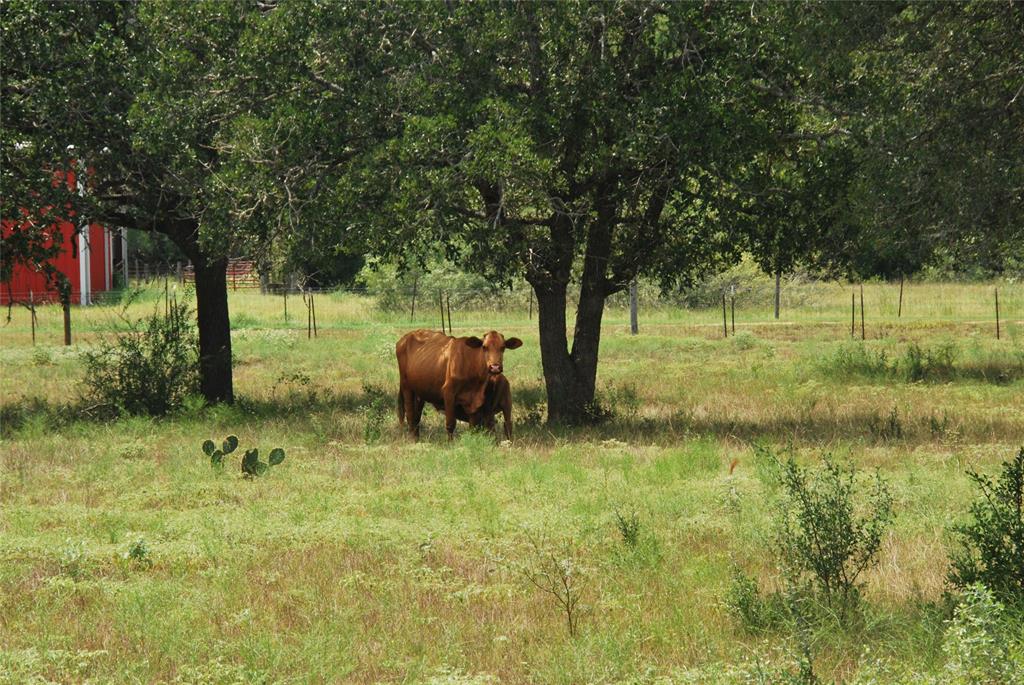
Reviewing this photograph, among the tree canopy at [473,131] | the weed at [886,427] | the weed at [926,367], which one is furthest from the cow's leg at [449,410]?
the weed at [926,367]

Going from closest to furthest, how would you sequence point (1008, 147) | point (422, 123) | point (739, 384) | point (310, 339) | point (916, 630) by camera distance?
point (916, 630), point (1008, 147), point (422, 123), point (739, 384), point (310, 339)

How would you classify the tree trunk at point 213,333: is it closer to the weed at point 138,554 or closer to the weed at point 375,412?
the weed at point 375,412

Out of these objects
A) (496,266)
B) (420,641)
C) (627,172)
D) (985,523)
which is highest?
(627,172)

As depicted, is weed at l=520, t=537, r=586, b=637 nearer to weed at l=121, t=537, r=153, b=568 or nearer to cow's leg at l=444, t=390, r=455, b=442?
weed at l=121, t=537, r=153, b=568

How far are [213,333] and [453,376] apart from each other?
6695mm

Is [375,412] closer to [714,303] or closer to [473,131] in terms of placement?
[473,131]

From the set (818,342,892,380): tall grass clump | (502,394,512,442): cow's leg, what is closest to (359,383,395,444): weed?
(502,394,512,442): cow's leg

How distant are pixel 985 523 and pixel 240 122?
13011 mm

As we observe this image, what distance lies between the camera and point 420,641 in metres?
8.57

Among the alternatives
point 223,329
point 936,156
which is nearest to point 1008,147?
point 936,156

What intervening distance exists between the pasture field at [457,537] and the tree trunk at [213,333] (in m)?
0.60

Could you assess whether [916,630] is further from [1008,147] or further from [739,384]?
[739,384]

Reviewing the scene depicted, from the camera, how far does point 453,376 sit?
18.3 metres

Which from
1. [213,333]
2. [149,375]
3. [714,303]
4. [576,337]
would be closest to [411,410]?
[576,337]
